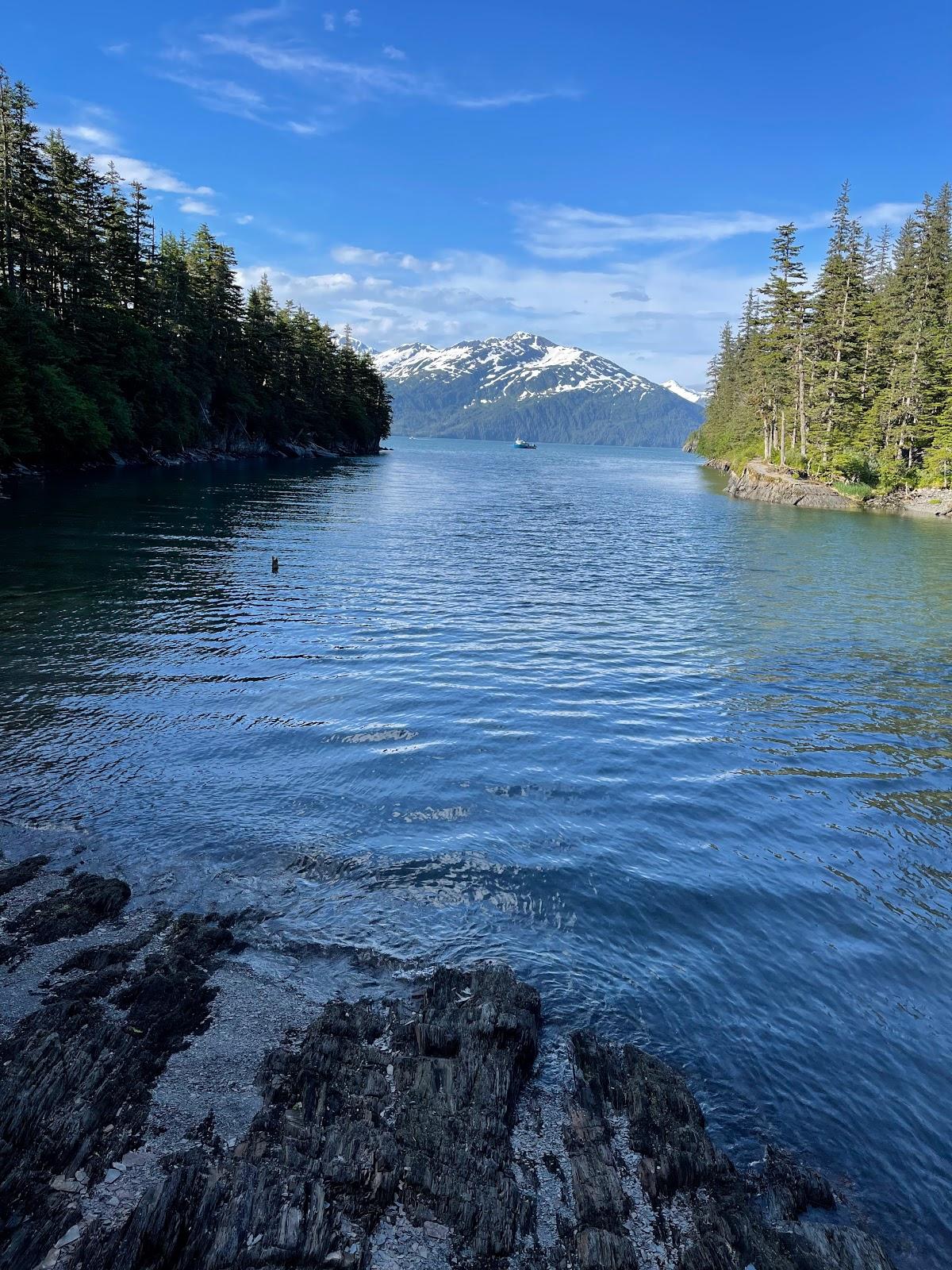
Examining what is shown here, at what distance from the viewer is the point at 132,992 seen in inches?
319

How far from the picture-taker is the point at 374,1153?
6.31 meters

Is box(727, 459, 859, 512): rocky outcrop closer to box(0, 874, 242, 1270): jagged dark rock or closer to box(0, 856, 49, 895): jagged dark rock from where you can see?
box(0, 856, 49, 895): jagged dark rock

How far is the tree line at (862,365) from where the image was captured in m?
71.7

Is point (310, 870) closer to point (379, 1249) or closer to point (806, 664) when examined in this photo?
point (379, 1249)

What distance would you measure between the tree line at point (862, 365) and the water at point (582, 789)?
45.9 metres

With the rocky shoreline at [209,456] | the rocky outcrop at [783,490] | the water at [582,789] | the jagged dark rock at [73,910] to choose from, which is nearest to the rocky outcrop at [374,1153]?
the jagged dark rock at [73,910]

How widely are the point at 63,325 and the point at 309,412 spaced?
53.5 m

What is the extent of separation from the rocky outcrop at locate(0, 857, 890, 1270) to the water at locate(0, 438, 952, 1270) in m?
0.76

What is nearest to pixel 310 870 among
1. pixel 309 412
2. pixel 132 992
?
pixel 132 992

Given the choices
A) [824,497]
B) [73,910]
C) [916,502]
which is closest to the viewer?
[73,910]

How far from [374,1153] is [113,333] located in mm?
78714

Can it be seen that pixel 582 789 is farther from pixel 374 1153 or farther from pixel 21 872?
pixel 21 872

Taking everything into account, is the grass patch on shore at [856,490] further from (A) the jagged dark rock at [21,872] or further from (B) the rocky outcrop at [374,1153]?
(A) the jagged dark rock at [21,872]

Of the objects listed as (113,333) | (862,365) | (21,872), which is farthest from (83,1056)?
(862,365)
